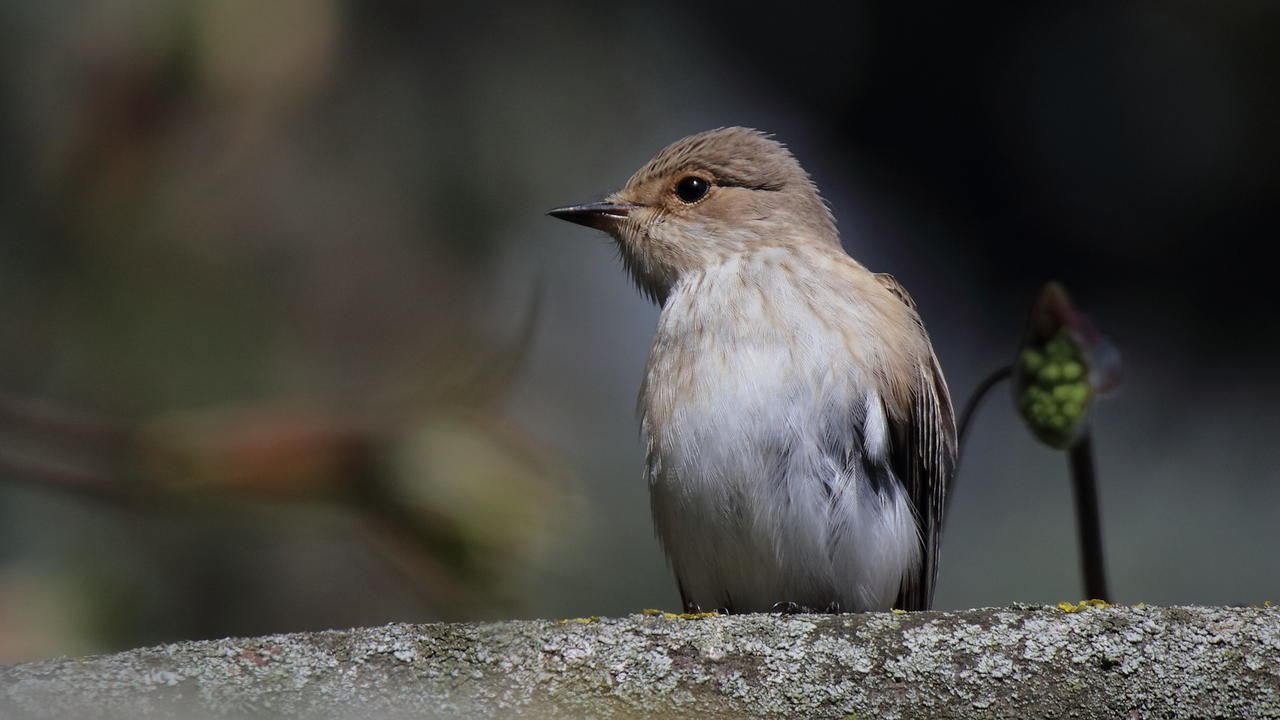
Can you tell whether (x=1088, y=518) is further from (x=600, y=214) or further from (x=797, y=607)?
(x=600, y=214)

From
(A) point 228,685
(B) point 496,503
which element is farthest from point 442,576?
(A) point 228,685

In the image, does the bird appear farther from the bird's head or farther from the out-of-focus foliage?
the out-of-focus foliage

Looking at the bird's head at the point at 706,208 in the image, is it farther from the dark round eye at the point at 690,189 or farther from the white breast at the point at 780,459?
the white breast at the point at 780,459

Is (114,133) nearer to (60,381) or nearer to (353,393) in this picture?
(60,381)

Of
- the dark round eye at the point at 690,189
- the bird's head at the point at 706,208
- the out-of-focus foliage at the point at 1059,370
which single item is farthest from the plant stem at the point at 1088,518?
the dark round eye at the point at 690,189

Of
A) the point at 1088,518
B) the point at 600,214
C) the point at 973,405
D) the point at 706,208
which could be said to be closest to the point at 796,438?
the point at 973,405

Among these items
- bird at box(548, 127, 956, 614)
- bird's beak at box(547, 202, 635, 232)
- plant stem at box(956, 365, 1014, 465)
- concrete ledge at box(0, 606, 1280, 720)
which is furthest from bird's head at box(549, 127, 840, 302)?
concrete ledge at box(0, 606, 1280, 720)
